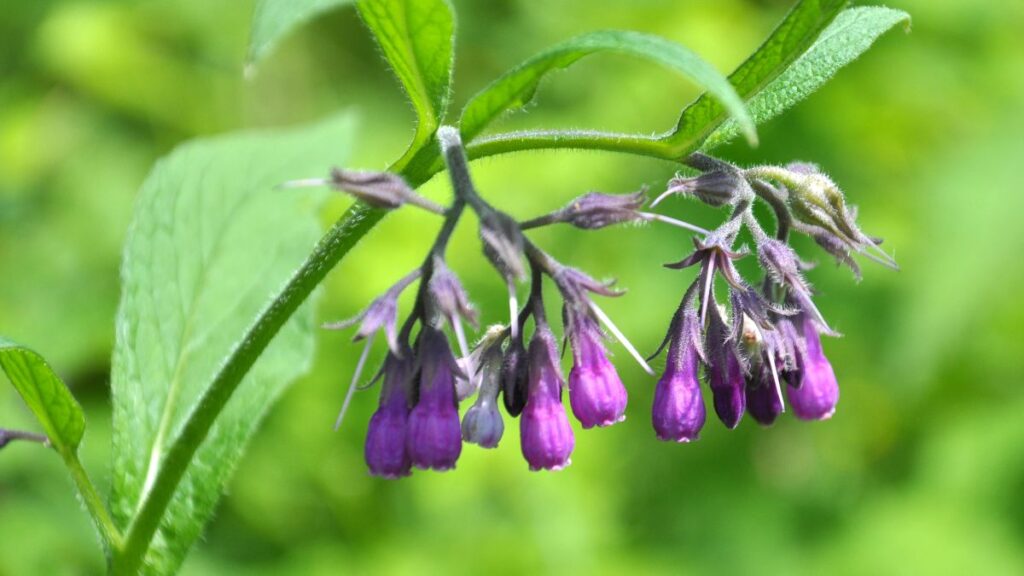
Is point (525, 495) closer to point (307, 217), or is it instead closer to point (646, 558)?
point (646, 558)

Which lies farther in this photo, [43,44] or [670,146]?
[43,44]

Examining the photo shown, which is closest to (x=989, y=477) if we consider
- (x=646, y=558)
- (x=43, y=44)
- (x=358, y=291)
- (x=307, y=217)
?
(x=646, y=558)

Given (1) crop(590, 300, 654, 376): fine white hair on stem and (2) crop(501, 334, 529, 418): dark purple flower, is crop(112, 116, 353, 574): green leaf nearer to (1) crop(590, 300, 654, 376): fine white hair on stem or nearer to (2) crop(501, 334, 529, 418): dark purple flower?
(2) crop(501, 334, 529, 418): dark purple flower

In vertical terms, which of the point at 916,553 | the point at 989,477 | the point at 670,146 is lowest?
the point at 916,553

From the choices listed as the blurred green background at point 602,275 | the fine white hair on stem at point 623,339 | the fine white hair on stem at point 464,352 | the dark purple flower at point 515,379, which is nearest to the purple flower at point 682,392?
the fine white hair on stem at point 623,339

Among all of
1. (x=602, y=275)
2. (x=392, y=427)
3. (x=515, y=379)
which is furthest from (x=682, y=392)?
(x=602, y=275)

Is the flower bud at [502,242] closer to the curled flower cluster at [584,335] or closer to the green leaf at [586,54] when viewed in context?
the curled flower cluster at [584,335]
